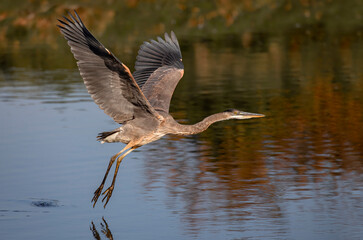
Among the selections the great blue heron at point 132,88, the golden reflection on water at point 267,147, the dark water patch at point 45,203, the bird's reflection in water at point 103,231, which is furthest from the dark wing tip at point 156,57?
the bird's reflection in water at point 103,231

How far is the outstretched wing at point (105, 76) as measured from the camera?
8039 mm

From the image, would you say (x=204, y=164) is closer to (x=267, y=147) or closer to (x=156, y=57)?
(x=267, y=147)

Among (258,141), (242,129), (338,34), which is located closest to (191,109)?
(242,129)

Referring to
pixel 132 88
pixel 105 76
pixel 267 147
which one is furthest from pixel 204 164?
pixel 105 76

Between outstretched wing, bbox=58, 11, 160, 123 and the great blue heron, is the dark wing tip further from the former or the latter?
outstretched wing, bbox=58, 11, 160, 123

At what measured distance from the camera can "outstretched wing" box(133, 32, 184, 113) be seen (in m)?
10.6

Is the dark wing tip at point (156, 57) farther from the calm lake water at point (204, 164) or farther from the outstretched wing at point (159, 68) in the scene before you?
the calm lake water at point (204, 164)

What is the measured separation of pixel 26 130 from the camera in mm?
14164

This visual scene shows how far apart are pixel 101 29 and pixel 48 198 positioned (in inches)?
951

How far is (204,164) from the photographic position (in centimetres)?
1105

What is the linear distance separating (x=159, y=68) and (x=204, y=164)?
1596 mm

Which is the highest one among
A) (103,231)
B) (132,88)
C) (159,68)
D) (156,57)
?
(156,57)

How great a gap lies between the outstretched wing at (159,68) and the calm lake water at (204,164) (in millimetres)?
1204

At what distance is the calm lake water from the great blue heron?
74cm
